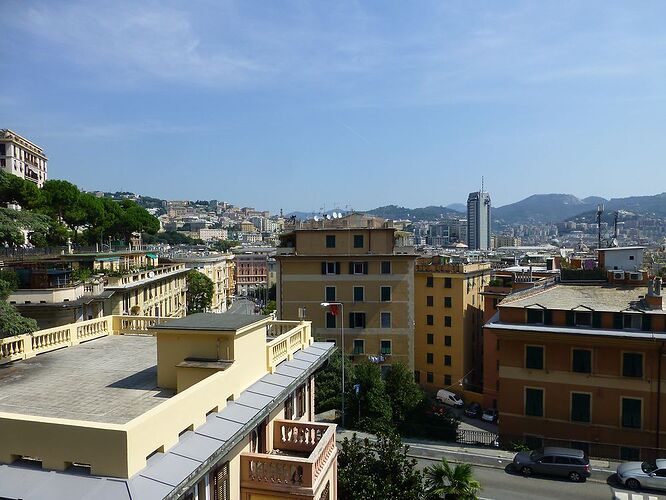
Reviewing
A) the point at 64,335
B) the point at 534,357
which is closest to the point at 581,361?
the point at 534,357

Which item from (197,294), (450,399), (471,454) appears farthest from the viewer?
(197,294)

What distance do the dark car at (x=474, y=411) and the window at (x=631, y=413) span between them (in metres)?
20.2

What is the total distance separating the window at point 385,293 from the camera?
4950cm

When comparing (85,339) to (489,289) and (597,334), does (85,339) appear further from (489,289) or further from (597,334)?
(489,289)

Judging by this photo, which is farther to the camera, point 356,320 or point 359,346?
point 359,346

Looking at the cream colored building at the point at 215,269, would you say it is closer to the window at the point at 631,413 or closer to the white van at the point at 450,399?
the white van at the point at 450,399

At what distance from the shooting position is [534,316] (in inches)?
1300

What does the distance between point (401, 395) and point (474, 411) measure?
1681cm

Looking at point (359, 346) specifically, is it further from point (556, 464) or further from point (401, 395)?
point (556, 464)

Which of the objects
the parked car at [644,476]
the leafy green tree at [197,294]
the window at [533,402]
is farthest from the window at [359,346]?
the leafy green tree at [197,294]

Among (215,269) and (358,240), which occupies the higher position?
(358,240)

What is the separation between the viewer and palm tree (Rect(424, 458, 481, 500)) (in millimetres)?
19578

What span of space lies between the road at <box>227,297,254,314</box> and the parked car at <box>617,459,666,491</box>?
98.2 metres

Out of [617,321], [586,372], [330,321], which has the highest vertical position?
[617,321]
